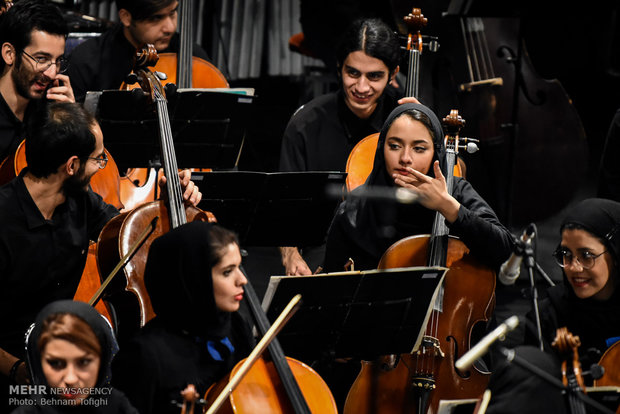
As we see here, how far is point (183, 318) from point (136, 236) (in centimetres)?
47

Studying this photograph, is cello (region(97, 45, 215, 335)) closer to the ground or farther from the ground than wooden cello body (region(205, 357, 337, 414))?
farther from the ground

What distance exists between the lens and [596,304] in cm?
282

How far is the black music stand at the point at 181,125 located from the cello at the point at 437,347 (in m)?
0.86

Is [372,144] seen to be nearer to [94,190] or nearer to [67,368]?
[94,190]

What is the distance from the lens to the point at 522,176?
4.89 meters

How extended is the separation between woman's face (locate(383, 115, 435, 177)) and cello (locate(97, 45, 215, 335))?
0.68 metres

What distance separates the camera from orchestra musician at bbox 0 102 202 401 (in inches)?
108

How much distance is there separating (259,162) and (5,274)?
3071 millimetres

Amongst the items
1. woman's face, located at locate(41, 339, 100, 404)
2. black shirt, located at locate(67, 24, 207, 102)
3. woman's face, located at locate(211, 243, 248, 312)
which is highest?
black shirt, located at locate(67, 24, 207, 102)

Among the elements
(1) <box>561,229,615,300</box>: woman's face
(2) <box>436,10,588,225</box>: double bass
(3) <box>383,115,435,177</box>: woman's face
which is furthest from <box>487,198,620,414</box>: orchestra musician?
(2) <box>436,10,588,225</box>: double bass

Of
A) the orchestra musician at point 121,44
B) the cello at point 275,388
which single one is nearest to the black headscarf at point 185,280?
the cello at point 275,388

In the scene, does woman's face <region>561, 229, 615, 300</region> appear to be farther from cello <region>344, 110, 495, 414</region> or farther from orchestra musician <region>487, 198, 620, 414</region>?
cello <region>344, 110, 495, 414</region>

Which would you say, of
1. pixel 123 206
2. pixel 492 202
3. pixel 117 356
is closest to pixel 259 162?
pixel 492 202

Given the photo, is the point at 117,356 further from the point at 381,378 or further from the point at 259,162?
the point at 259,162
